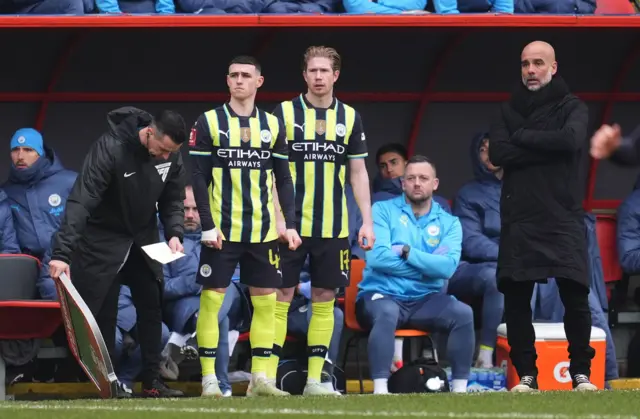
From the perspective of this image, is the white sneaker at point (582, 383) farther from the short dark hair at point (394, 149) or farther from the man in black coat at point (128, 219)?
the short dark hair at point (394, 149)

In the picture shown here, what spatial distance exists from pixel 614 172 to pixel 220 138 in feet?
13.5

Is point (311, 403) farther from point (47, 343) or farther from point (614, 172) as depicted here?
point (614, 172)

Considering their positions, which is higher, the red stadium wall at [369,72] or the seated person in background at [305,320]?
the red stadium wall at [369,72]

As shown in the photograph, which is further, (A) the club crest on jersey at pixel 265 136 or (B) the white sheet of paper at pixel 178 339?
(B) the white sheet of paper at pixel 178 339

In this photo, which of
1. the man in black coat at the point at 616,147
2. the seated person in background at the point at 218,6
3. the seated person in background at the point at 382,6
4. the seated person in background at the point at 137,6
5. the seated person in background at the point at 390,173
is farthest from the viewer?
the seated person in background at the point at 390,173

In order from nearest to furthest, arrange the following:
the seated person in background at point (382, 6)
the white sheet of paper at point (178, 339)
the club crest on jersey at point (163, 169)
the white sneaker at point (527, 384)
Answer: the white sneaker at point (527, 384)
the club crest on jersey at point (163, 169)
the white sheet of paper at point (178, 339)
the seated person in background at point (382, 6)

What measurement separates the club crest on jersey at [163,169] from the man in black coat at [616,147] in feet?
9.03

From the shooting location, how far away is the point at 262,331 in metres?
8.80

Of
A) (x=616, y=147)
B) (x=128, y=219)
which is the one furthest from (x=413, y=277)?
(x=616, y=147)

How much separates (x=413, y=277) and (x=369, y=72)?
2.15 metres

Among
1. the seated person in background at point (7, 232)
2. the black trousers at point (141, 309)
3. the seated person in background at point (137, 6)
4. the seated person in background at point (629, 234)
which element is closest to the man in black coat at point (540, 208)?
the black trousers at point (141, 309)

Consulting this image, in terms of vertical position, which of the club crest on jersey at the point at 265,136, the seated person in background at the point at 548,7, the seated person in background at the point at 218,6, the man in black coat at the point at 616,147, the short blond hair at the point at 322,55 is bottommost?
the man in black coat at the point at 616,147

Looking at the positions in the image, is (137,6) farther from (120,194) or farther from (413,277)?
(413,277)

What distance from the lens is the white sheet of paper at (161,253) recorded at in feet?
28.0
